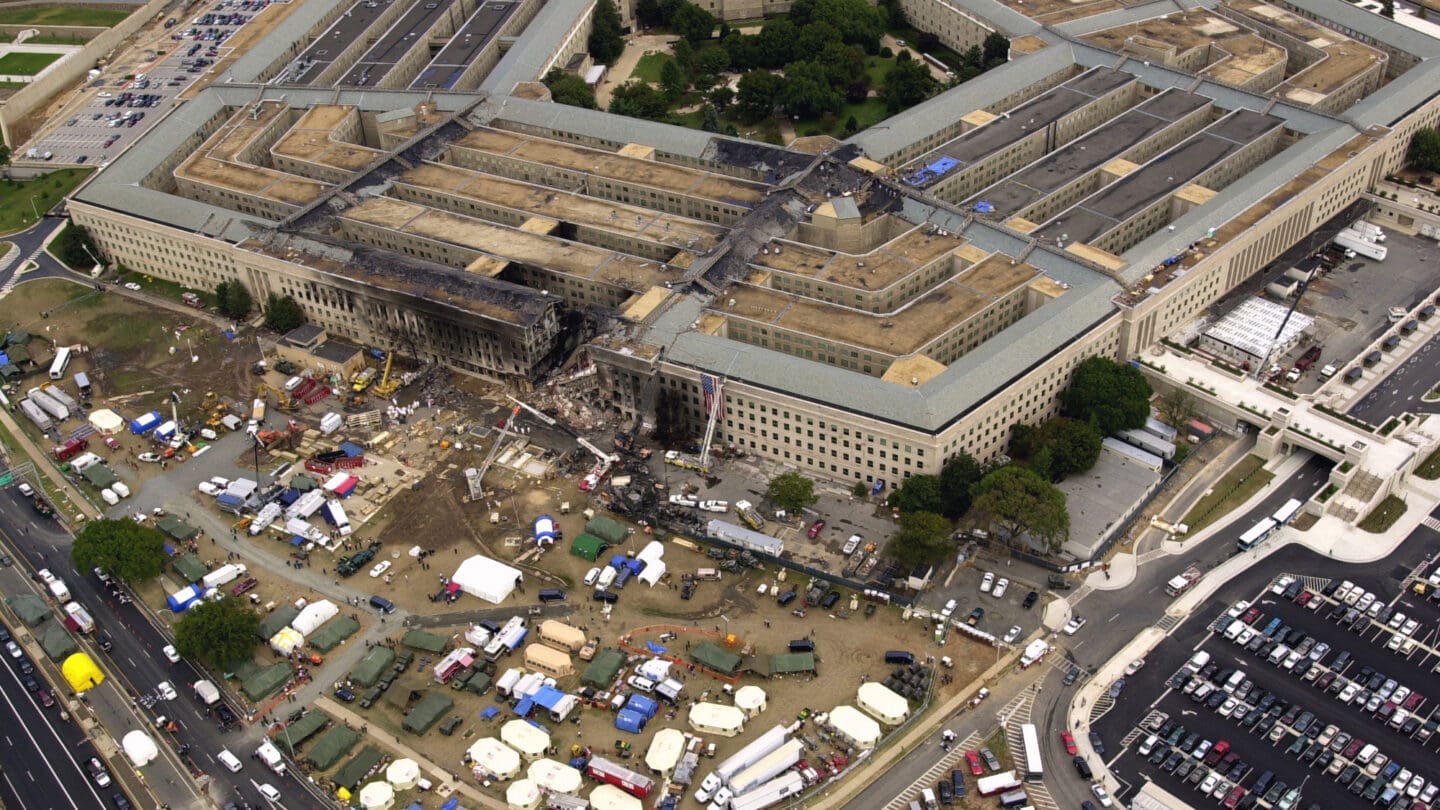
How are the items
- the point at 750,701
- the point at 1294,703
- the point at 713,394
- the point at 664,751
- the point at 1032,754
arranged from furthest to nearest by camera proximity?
the point at 713,394, the point at 750,701, the point at 1294,703, the point at 664,751, the point at 1032,754

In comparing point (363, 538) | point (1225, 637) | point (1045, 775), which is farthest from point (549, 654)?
point (1225, 637)

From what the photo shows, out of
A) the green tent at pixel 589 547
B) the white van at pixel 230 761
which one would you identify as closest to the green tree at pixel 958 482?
the green tent at pixel 589 547

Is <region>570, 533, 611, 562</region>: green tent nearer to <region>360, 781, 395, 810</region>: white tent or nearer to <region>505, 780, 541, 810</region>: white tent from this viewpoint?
<region>505, 780, 541, 810</region>: white tent

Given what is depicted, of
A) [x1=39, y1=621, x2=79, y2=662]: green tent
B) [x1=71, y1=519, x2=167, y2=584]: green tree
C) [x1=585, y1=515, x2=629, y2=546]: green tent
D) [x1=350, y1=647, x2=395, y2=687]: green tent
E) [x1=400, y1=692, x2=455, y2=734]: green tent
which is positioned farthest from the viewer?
[x1=585, y1=515, x2=629, y2=546]: green tent

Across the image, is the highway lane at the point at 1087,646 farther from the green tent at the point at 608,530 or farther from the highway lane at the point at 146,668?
the highway lane at the point at 146,668

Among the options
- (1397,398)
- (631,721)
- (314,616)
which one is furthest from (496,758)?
(1397,398)

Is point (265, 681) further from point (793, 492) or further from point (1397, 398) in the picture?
point (1397, 398)

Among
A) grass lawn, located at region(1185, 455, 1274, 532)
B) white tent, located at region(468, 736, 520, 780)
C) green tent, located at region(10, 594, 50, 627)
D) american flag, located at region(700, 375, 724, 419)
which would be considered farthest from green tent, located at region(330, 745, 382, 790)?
grass lawn, located at region(1185, 455, 1274, 532)
